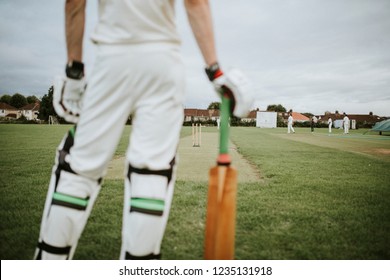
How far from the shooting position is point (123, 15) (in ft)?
Answer: 5.42

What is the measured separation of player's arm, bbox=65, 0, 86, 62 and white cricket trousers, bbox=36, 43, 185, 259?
28 cm

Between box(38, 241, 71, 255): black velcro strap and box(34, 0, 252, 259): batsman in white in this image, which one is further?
box(38, 241, 71, 255): black velcro strap

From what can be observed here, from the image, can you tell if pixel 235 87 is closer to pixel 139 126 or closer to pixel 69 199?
pixel 139 126

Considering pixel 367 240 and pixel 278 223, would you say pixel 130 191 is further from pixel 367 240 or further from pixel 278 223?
pixel 367 240

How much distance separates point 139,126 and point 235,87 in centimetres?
55

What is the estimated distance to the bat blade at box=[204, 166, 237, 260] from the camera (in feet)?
5.57

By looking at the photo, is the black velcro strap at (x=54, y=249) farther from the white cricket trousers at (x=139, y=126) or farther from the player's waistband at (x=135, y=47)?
the player's waistband at (x=135, y=47)

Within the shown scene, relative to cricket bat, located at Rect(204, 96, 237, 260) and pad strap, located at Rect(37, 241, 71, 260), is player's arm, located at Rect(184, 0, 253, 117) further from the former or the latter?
pad strap, located at Rect(37, 241, 71, 260)

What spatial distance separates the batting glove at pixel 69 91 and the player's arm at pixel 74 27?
0.06 meters

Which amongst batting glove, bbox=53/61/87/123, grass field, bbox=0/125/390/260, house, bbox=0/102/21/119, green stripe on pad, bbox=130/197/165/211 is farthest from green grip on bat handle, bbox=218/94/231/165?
house, bbox=0/102/21/119

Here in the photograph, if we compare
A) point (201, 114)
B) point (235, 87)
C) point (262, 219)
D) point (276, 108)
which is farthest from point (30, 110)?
point (235, 87)

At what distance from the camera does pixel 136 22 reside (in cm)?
164

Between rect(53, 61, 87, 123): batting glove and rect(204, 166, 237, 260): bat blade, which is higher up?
rect(53, 61, 87, 123): batting glove
